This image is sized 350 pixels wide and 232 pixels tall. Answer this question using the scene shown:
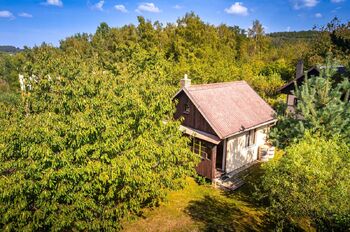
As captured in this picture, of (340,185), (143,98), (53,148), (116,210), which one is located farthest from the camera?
(143,98)

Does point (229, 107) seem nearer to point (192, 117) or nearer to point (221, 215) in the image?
point (192, 117)

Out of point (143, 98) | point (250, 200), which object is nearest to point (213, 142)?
point (250, 200)

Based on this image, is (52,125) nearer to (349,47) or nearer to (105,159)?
(105,159)

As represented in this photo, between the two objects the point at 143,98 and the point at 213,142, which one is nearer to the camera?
the point at 143,98

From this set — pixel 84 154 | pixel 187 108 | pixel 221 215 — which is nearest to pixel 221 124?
pixel 187 108

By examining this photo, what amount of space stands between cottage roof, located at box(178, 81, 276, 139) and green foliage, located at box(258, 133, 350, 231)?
27.9ft

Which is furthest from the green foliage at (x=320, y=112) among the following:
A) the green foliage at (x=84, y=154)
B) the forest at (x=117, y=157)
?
the green foliage at (x=84, y=154)

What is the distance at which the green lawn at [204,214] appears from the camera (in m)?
16.5

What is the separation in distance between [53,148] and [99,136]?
2.01 metres

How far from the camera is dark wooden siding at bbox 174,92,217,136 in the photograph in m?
21.8

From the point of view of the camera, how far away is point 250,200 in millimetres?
19781

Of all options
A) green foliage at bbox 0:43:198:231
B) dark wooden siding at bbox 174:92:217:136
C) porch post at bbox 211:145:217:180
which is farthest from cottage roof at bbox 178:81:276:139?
green foliage at bbox 0:43:198:231

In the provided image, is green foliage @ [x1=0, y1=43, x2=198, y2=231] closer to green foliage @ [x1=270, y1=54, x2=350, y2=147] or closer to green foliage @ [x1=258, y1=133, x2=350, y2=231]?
green foliage @ [x1=258, y1=133, x2=350, y2=231]

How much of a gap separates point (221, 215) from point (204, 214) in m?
1.15
